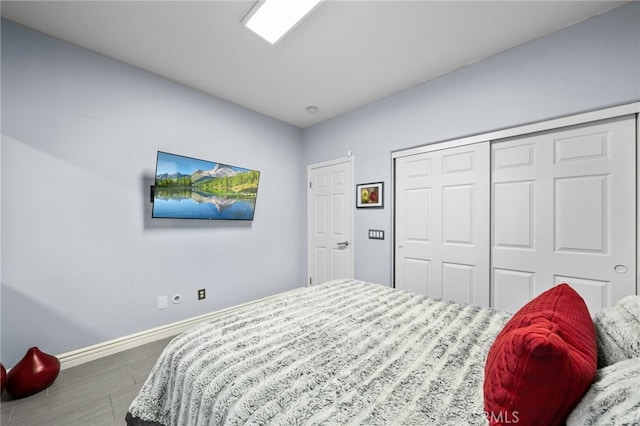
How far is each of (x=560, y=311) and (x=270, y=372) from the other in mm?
1031

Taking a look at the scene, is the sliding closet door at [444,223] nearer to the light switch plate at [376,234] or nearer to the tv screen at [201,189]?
the light switch plate at [376,234]

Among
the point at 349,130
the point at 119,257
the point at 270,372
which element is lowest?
the point at 270,372

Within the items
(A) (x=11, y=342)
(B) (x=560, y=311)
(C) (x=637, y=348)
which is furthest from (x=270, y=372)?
(A) (x=11, y=342)

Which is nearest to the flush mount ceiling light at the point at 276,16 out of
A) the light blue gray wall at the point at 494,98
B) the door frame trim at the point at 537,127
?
the light blue gray wall at the point at 494,98

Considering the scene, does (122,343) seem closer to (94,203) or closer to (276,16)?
(94,203)

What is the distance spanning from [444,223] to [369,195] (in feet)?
3.14

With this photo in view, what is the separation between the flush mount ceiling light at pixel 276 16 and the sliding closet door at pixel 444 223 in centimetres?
178

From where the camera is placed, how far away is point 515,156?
223 cm

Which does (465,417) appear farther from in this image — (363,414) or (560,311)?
(560,311)

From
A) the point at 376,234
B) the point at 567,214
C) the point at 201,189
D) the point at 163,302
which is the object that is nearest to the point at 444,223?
the point at 376,234

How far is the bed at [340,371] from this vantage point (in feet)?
2.37

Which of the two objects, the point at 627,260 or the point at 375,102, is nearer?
the point at 627,260

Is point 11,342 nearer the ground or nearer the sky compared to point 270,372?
nearer the ground

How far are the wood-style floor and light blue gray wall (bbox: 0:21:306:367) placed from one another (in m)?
0.30
